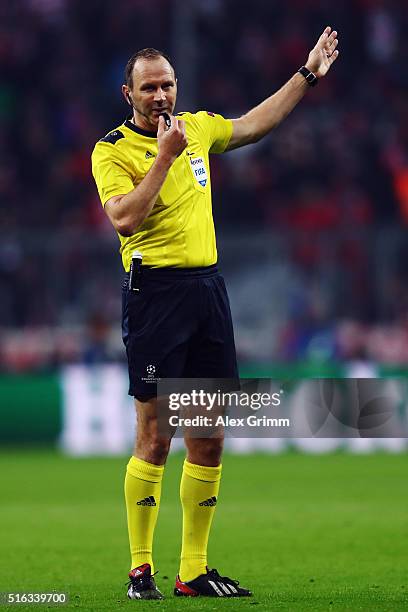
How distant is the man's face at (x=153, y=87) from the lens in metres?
5.67

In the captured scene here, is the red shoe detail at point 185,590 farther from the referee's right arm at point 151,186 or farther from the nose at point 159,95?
the nose at point 159,95

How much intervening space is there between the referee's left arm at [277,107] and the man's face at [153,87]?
1.90 ft

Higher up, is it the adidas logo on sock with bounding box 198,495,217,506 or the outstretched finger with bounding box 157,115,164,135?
the outstretched finger with bounding box 157,115,164,135

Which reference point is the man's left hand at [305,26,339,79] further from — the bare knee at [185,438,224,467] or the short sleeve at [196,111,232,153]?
the bare knee at [185,438,224,467]

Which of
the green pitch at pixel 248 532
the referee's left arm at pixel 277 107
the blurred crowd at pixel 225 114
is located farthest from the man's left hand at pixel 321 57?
the blurred crowd at pixel 225 114

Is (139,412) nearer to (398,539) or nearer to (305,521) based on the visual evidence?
(398,539)

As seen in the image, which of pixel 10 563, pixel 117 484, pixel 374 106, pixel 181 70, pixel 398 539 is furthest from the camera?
pixel 374 106

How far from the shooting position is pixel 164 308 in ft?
19.0

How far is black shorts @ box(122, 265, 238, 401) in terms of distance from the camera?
18.9ft

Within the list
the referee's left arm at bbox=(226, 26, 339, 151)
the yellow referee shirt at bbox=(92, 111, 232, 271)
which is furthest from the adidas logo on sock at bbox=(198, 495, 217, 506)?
the referee's left arm at bbox=(226, 26, 339, 151)

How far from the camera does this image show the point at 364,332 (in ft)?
46.3

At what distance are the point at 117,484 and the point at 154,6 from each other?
31.4 feet

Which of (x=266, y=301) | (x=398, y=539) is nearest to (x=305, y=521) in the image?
(x=398, y=539)

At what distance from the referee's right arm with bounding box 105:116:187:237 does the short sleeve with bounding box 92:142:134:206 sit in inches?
6.1
